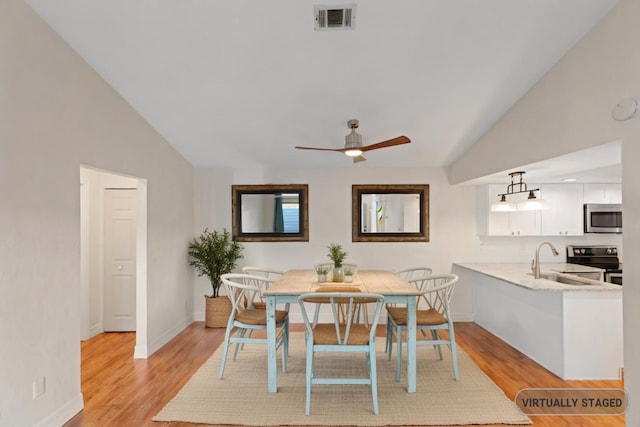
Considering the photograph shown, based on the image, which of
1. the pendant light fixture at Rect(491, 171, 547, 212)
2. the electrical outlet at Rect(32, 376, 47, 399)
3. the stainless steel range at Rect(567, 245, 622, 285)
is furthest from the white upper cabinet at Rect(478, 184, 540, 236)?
the electrical outlet at Rect(32, 376, 47, 399)

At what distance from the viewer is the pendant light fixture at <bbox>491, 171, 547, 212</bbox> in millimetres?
4184

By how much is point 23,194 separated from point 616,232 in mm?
6223

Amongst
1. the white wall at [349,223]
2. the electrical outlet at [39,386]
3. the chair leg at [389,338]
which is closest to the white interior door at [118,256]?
the white wall at [349,223]

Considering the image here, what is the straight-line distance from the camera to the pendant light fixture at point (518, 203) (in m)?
4.18

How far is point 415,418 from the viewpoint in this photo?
9.16 feet

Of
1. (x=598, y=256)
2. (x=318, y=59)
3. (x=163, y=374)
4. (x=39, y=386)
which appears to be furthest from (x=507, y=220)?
(x=39, y=386)

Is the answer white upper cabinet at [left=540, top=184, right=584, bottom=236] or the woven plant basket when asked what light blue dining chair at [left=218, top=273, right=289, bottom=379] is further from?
white upper cabinet at [left=540, top=184, right=584, bottom=236]

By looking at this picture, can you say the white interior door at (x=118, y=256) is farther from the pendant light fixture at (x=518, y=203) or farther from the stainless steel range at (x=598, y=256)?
the stainless steel range at (x=598, y=256)

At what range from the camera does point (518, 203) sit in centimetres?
448

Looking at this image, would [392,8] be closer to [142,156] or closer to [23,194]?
[23,194]

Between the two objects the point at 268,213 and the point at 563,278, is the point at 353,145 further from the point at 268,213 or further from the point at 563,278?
the point at 563,278

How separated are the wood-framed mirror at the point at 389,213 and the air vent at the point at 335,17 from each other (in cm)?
298

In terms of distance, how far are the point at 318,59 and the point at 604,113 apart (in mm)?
1999

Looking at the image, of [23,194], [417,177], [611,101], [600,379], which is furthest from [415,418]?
[417,177]
